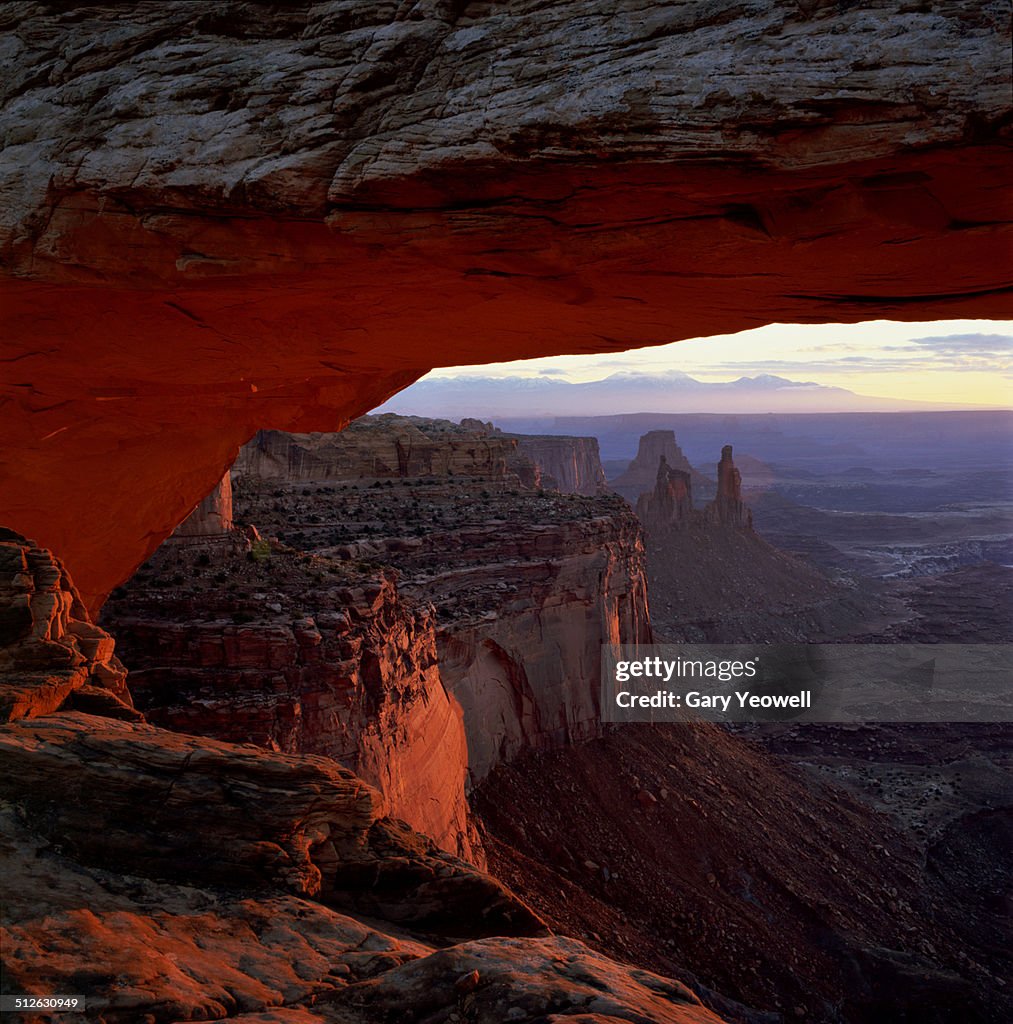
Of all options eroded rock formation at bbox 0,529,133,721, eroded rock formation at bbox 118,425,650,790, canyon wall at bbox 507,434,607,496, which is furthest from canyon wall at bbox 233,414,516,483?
canyon wall at bbox 507,434,607,496

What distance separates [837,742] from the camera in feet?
150

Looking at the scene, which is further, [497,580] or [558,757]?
[497,580]

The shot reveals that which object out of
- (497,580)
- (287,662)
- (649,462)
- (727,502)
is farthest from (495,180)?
(649,462)

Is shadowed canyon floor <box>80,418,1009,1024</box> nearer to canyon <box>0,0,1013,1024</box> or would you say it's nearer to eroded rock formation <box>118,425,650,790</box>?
eroded rock formation <box>118,425,650,790</box>

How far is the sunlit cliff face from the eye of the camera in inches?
223

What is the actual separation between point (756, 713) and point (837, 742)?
572 cm

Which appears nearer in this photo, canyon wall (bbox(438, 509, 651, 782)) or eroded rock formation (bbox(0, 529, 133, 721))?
eroded rock formation (bbox(0, 529, 133, 721))

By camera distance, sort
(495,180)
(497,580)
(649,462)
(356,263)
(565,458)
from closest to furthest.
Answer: (495,180) < (356,263) < (497,580) < (565,458) < (649,462)

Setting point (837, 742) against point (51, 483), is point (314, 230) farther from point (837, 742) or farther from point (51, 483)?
point (837, 742)

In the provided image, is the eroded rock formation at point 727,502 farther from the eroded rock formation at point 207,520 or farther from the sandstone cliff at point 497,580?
the eroded rock formation at point 207,520

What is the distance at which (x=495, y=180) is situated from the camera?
21.6ft

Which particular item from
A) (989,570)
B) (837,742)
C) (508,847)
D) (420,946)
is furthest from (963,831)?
(989,570)

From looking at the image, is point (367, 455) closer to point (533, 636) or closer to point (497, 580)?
point (497, 580)

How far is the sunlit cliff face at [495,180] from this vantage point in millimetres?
5656
